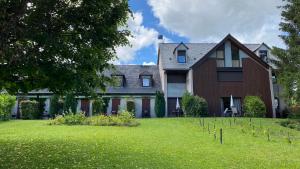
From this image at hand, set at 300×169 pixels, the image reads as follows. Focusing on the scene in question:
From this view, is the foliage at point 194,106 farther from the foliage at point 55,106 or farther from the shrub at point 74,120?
the foliage at point 55,106

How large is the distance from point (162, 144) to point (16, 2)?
319 inches

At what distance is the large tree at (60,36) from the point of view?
9633 mm

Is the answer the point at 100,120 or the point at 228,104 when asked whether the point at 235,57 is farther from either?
the point at 100,120

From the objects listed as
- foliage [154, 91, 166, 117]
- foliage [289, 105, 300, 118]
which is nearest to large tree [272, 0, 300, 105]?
foliage [289, 105, 300, 118]

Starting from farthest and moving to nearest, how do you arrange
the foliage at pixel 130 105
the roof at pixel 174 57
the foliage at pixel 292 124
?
the roof at pixel 174 57 → the foliage at pixel 130 105 → the foliage at pixel 292 124

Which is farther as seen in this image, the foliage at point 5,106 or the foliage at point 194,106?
the foliage at point 194,106

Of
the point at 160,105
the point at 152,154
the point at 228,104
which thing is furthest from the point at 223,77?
the point at 152,154

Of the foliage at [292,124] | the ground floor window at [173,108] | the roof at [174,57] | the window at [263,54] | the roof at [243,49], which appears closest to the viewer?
the foliage at [292,124]

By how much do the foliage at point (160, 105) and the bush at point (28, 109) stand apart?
12.7 metres

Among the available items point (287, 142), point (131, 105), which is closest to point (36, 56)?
point (287, 142)

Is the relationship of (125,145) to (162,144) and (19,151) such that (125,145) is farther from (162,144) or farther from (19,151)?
(19,151)

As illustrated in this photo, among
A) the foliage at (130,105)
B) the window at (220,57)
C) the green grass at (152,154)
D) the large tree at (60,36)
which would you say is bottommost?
the green grass at (152,154)

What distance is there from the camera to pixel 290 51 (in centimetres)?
2894

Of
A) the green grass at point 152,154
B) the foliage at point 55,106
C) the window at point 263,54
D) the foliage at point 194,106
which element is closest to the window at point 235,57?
the window at point 263,54
